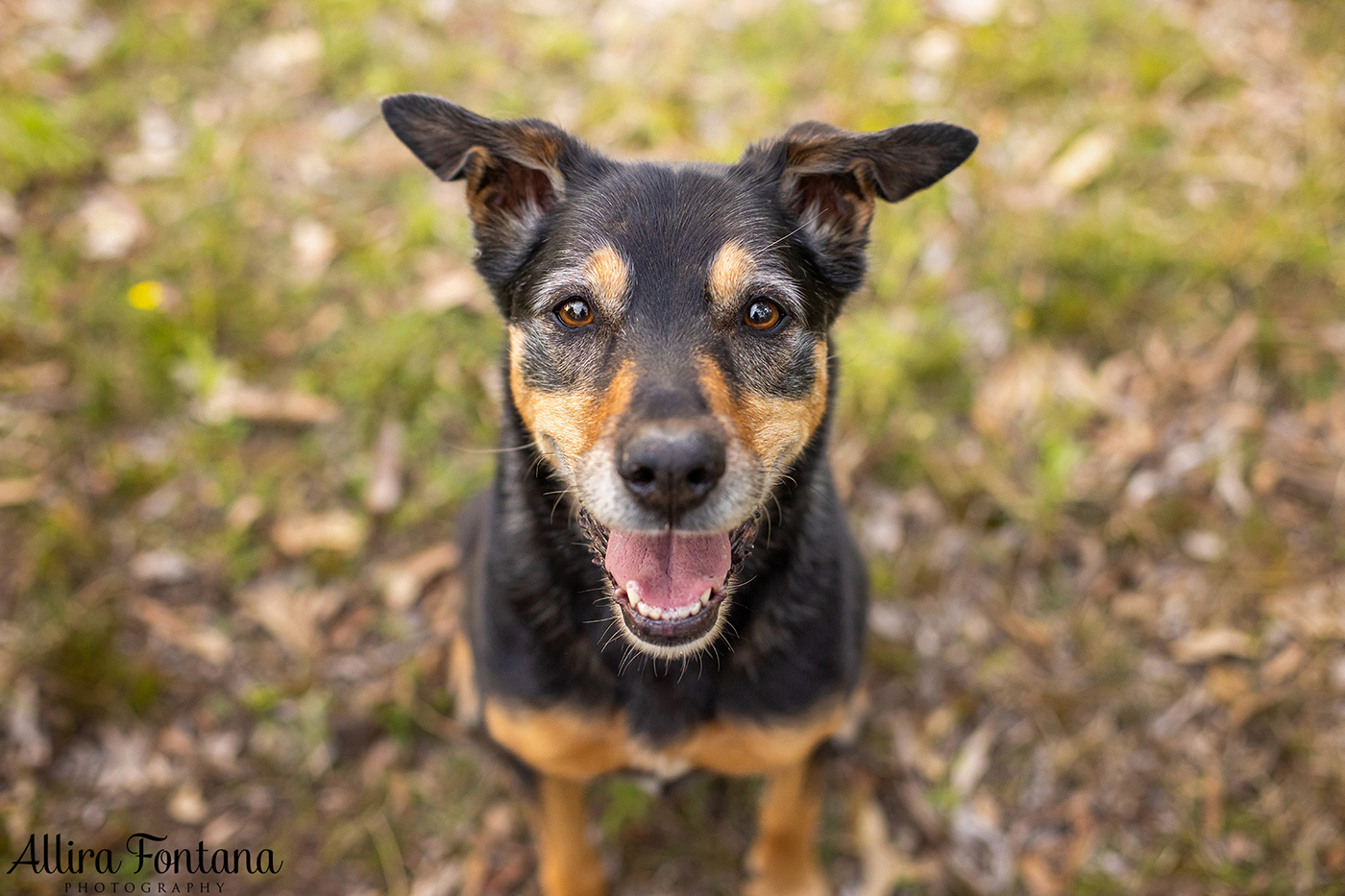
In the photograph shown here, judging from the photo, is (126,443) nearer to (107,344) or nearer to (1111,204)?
(107,344)

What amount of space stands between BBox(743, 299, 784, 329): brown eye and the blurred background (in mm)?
1786

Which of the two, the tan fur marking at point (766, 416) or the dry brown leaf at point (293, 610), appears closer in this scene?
the tan fur marking at point (766, 416)

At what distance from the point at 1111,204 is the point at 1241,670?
9.61ft

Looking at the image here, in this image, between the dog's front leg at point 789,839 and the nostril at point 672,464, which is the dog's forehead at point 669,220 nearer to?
the nostril at point 672,464

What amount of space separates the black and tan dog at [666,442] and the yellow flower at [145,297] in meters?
3.17

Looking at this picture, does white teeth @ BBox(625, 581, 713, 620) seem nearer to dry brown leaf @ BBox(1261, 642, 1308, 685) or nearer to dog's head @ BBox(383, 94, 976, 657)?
dog's head @ BBox(383, 94, 976, 657)

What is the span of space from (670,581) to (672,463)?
0.53m

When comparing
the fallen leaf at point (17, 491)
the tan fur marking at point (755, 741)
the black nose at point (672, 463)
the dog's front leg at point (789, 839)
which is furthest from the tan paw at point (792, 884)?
the fallen leaf at point (17, 491)

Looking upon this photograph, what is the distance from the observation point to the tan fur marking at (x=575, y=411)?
8.18 ft

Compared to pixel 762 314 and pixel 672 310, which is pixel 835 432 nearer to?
pixel 762 314

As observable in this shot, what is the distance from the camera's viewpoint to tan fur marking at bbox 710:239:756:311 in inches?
104

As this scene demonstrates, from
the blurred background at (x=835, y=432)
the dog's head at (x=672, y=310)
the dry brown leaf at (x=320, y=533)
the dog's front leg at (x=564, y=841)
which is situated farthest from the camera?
the dry brown leaf at (x=320, y=533)

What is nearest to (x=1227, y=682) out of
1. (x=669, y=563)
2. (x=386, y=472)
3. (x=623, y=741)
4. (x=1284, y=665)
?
(x=1284, y=665)

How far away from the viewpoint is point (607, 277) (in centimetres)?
265
